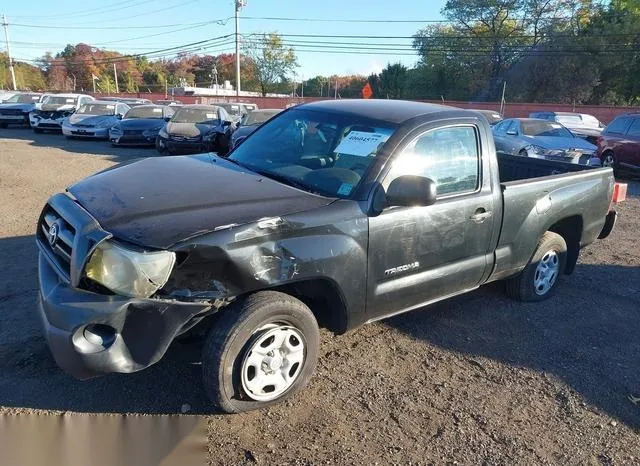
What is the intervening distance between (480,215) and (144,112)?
51.5ft

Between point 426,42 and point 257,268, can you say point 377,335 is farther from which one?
point 426,42

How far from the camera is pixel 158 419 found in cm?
276

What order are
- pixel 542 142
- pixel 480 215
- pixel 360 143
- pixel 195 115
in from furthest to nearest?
1. pixel 195 115
2. pixel 542 142
3. pixel 480 215
4. pixel 360 143

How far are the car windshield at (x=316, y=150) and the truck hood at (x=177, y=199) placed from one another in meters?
0.18

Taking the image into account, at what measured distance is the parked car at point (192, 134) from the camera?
13805 millimetres

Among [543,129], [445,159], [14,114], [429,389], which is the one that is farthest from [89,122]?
[429,389]

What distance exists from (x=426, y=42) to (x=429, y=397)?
63.7 meters

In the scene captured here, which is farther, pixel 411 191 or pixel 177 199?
pixel 411 191

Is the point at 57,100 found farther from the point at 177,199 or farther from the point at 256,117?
the point at 177,199

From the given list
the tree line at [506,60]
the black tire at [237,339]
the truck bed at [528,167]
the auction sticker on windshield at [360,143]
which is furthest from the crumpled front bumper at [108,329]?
the tree line at [506,60]

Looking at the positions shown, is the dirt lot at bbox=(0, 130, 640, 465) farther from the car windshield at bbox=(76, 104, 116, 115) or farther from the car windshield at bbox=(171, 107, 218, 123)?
the car windshield at bbox=(76, 104, 116, 115)

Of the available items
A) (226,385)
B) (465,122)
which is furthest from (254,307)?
(465,122)

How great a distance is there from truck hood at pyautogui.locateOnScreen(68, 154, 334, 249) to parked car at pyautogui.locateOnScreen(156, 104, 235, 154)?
1011cm

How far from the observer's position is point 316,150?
3.75m
